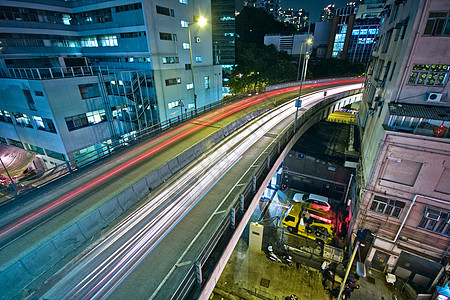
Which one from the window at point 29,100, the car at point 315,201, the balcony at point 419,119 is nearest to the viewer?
the balcony at point 419,119

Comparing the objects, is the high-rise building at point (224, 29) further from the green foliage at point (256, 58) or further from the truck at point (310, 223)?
the truck at point (310, 223)

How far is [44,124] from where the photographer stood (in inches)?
872

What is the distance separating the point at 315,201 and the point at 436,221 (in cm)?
843

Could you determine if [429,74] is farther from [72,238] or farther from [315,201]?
[72,238]

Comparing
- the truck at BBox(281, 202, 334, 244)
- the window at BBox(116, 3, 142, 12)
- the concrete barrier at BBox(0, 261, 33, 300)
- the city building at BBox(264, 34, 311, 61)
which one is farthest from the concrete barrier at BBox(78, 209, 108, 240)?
the city building at BBox(264, 34, 311, 61)

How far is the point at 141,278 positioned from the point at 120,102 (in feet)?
83.7

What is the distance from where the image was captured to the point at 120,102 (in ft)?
88.8

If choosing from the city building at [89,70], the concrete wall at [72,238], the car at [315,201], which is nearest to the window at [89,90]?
the city building at [89,70]

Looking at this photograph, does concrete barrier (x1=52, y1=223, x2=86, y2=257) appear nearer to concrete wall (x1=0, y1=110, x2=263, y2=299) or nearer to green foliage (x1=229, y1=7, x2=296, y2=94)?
concrete wall (x1=0, y1=110, x2=263, y2=299)

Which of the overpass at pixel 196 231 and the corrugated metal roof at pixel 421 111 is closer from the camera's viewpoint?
the overpass at pixel 196 231

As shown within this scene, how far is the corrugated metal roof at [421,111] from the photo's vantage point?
11.7m

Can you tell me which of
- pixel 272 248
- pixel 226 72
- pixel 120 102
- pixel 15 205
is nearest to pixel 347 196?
pixel 272 248

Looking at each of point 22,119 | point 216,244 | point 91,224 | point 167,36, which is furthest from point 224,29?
point 216,244

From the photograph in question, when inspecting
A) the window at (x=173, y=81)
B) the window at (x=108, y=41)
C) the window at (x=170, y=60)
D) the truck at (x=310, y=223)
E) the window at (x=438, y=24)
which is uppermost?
the window at (x=108, y=41)
